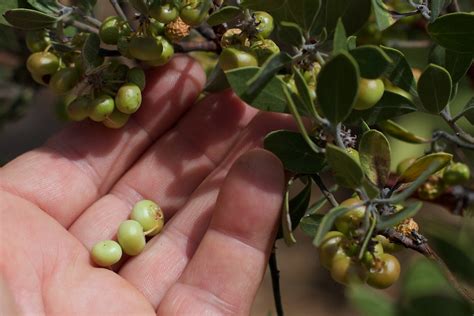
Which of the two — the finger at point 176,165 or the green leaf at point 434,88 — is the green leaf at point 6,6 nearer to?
the finger at point 176,165

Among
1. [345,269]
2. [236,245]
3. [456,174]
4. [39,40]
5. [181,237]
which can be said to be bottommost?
[181,237]

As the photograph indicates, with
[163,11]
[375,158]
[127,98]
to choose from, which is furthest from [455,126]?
[127,98]

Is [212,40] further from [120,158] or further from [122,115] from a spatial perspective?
[120,158]

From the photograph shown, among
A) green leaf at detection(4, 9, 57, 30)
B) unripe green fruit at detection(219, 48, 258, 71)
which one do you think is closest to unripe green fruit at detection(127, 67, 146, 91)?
green leaf at detection(4, 9, 57, 30)

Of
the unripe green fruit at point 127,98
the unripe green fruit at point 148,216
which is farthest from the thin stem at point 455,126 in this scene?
the unripe green fruit at point 148,216

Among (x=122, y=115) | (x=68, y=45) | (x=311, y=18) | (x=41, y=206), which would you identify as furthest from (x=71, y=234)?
(x=311, y=18)

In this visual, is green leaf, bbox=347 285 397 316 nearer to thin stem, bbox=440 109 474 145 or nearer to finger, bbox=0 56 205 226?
thin stem, bbox=440 109 474 145

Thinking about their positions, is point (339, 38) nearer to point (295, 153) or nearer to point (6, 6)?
point (295, 153)
